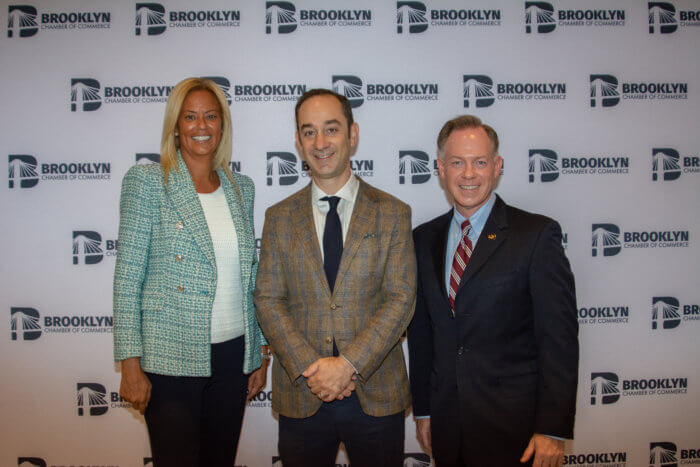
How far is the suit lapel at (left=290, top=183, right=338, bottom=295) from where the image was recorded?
6.07 feet

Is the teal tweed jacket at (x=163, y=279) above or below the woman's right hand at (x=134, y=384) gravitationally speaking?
above

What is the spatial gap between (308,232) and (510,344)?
105 centimetres

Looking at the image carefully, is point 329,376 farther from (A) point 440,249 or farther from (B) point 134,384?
(B) point 134,384

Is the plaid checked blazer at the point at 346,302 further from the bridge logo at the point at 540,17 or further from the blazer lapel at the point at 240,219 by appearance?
the bridge logo at the point at 540,17

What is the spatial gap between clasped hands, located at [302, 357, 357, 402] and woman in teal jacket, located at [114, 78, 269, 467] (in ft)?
1.52

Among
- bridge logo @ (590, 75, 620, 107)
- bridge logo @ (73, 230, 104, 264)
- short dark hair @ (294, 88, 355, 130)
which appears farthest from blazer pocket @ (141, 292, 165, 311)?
bridge logo @ (590, 75, 620, 107)

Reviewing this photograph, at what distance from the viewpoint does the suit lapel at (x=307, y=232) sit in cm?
185

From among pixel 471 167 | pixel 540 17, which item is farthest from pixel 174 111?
pixel 540 17

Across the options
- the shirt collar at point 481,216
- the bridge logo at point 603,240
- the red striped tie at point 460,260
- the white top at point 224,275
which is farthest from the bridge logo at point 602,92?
the white top at point 224,275

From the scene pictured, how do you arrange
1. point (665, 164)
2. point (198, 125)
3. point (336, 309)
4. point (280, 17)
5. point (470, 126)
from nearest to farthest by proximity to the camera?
1. point (336, 309)
2. point (470, 126)
3. point (198, 125)
4. point (280, 17)
5. point (665, 164)

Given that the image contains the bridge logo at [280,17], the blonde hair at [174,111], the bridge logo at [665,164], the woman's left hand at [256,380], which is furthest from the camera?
the bridge logo at [665,164]

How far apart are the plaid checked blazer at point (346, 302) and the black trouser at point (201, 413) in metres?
0.25

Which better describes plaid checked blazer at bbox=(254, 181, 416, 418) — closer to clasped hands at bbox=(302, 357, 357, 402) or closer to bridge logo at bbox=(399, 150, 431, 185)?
clasped hands at bbox=(302, 357, 357, 402)

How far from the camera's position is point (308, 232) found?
75.1 inches
